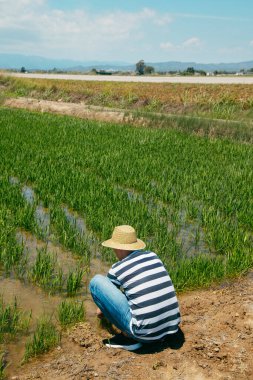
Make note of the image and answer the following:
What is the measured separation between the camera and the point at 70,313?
12.3 ft

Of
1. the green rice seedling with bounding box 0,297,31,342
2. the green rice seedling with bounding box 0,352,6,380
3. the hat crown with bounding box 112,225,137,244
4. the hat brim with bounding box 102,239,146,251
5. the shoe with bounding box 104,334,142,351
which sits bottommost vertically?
the shoe with bounding box 104,334,142,351

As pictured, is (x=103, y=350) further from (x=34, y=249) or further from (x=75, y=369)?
(x=34, y=249)

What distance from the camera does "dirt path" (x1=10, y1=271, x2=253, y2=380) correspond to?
3.14 m

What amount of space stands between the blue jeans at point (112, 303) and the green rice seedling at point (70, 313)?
0.73ft

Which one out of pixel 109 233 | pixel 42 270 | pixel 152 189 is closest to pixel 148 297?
pixel 42 270

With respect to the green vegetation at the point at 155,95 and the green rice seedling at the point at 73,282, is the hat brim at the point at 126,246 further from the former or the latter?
the green vegetation at the point at 155,95

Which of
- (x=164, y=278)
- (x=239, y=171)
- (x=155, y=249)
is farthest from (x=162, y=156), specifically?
(x=164, y=278)

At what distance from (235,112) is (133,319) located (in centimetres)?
1794

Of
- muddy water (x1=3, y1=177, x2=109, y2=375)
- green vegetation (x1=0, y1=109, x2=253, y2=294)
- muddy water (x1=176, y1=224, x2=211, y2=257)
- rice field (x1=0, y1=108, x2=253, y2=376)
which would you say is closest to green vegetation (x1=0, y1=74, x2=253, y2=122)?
green vegetation (x1=0, y1=109, x2=253, y2=294)

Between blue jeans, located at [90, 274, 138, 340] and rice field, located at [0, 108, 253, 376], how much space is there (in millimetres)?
281

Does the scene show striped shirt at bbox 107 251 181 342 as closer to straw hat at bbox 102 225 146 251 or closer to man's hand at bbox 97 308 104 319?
straw hat at bbox 102 225 146 251

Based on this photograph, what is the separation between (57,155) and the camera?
10.0 meters

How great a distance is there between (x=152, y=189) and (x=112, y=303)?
420 cm

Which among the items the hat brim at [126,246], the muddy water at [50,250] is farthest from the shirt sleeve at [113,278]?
the muddy water at [50,250]
